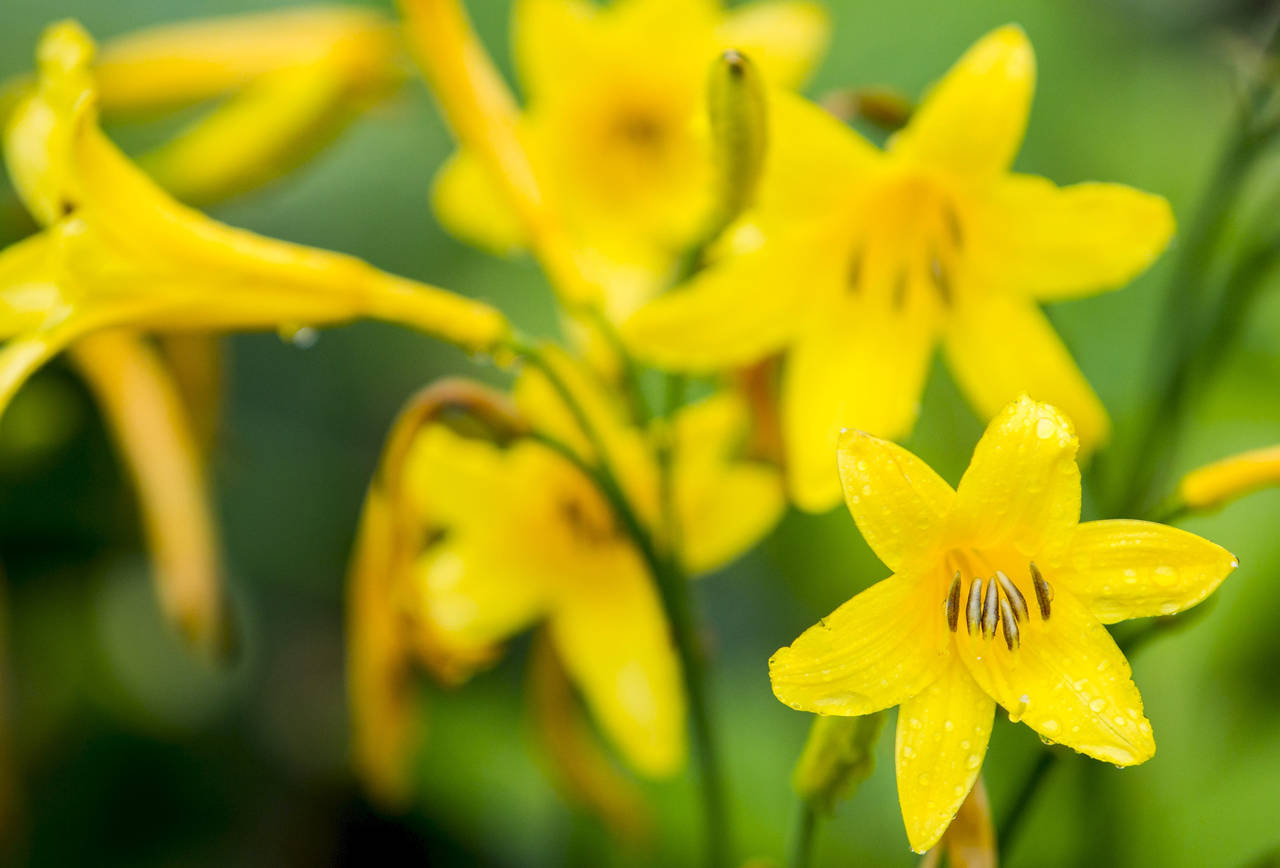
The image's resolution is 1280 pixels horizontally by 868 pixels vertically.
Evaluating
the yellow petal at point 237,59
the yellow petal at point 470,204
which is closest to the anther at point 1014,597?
the yellow petal at point 470,204

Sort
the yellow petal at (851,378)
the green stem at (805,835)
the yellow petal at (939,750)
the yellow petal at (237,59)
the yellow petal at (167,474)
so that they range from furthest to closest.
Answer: the yellow petal at (237,59)
the yellow petal at (167,474)
the yellow petal at (851,378)
the green stem at (805,835)
the yellow petal at (939,750)

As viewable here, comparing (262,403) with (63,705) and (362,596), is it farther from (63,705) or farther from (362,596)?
(362,596)

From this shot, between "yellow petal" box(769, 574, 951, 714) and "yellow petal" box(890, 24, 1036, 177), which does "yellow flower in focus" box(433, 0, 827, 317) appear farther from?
"yellow petal" box(769, 574, 951, 714)

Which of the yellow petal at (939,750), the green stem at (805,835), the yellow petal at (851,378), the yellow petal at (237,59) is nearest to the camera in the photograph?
the yellow petal at (939,750)

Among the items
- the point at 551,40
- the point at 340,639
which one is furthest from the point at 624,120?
the point at 340,639

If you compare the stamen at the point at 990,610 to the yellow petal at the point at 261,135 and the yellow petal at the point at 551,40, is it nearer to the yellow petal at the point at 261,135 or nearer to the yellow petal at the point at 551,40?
the yellow petal at the point at 551,40

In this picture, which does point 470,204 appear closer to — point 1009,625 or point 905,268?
point 905,268

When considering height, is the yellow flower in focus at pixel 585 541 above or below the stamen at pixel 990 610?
below

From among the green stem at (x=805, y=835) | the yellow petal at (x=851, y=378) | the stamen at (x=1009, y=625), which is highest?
the stamen at (x=1009, y=625)

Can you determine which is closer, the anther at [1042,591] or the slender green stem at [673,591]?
the anther at [1042,591]
